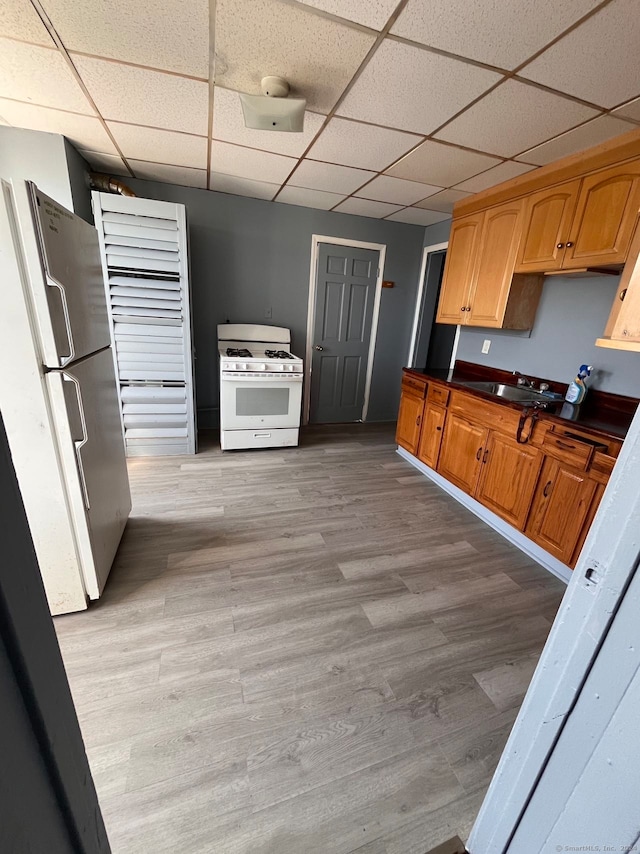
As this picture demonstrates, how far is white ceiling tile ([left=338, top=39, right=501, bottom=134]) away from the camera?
1.46 meters

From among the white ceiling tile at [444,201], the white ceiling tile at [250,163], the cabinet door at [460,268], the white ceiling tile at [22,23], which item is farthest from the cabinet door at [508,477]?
the white ceiling tile at [22,23]

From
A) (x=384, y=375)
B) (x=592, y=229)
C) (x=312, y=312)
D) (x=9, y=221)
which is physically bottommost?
(x=384, y=375)

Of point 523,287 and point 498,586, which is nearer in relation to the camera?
point 498,586

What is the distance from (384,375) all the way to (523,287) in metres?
2.04

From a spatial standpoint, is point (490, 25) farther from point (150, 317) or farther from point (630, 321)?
point (150, 317)

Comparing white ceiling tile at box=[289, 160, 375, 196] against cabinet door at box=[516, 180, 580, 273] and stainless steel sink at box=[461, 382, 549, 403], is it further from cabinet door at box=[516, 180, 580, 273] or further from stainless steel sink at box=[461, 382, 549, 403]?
stainless steel sink at box=[461, 382, 549, 403]

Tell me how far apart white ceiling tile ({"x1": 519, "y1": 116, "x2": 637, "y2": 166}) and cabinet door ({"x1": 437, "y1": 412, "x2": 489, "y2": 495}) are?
170 centimetres

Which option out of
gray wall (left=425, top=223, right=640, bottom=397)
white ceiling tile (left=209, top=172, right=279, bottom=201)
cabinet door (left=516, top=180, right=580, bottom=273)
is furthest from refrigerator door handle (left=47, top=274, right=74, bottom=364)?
gray wall (left=425, top=223, right=640, bottom=397)

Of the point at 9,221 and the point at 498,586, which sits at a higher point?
the point at 9,221

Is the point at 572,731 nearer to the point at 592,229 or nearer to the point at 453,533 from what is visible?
the point at 453,533

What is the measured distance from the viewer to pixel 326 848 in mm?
961

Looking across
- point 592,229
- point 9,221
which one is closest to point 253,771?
point 9,221

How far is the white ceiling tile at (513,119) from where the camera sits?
1623 mm

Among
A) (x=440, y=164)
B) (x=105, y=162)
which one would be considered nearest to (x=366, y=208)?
(x=440, y=164)
